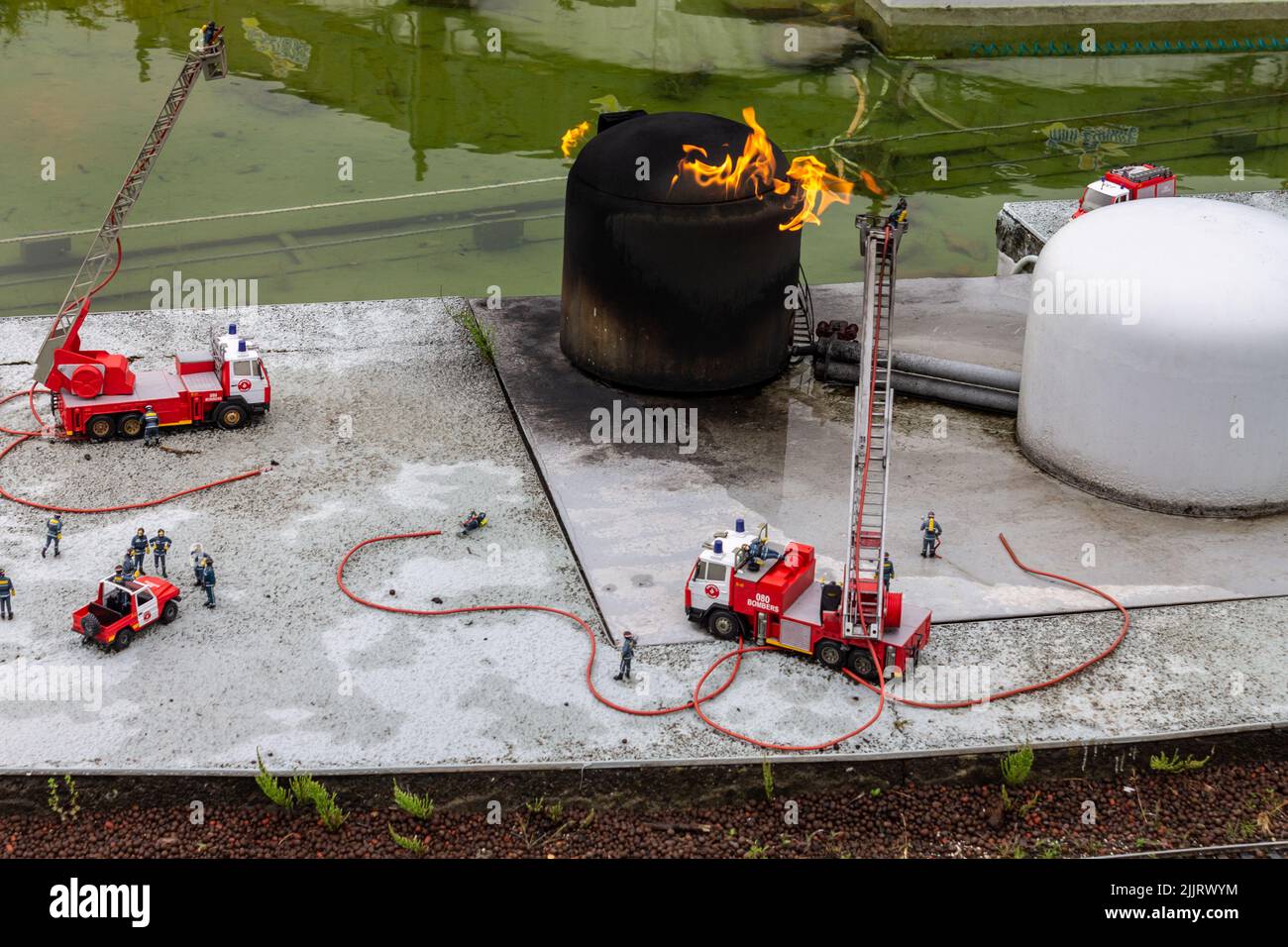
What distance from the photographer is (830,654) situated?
56.4ft

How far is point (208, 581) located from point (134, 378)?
5.91m

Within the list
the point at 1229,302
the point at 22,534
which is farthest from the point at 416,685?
the point at 1229,302

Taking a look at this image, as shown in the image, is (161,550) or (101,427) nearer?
(161,550)

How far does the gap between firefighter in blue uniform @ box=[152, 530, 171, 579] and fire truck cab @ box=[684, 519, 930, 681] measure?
6.70 meters

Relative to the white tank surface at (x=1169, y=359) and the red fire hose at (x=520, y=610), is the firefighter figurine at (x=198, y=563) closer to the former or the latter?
the red fire hose at (x=520, y=610)

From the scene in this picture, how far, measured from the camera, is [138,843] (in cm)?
1526

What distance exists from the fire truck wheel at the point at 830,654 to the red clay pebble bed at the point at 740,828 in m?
1.74

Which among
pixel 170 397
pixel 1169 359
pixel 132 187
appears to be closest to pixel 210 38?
pixel 132 187

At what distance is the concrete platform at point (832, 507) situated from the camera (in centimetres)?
1891

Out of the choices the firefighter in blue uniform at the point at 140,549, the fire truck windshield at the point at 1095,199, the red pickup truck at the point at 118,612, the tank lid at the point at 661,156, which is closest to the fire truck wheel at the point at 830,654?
the red pickup truck at the point at 118,612

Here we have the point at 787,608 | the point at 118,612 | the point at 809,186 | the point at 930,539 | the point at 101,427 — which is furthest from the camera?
the point at 101,427

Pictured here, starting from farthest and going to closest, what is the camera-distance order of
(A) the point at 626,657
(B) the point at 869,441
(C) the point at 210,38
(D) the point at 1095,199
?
(D) the point at 1095,199 → (C) the point at 210,38 → (A) the point at 626,657 → (B) the point at 869,441

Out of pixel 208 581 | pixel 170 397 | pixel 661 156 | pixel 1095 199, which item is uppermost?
pixel 661 156

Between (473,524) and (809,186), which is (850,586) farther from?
(809,186)
